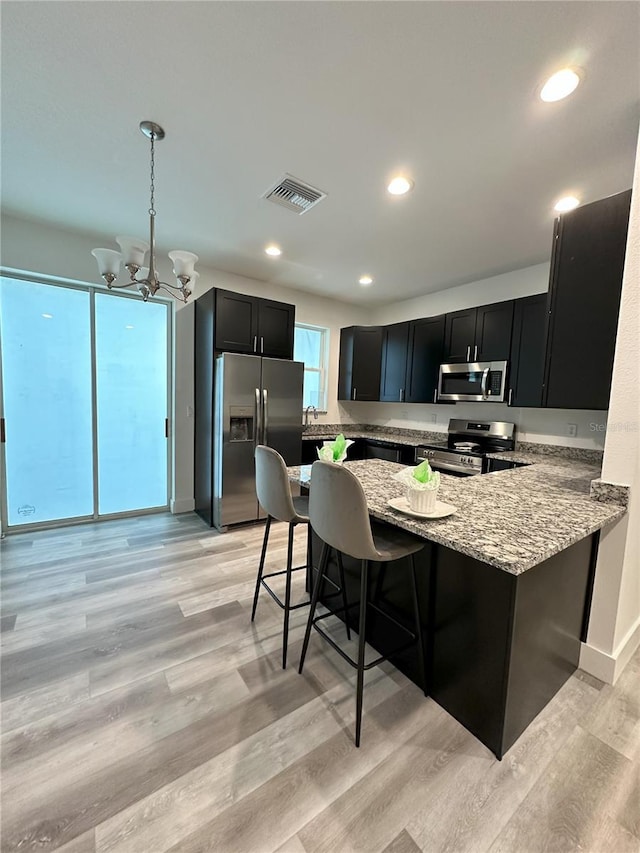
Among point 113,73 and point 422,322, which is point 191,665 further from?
point 422,322

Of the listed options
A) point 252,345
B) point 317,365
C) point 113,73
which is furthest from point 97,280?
point 317,365

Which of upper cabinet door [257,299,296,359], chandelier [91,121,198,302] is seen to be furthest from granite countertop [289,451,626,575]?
upper cabinet door [257,299,296,359]

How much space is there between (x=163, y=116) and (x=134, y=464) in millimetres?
3217

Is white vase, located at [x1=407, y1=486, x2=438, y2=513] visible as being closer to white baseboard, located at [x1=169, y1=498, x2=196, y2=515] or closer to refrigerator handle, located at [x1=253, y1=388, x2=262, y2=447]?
refrigerator handle, located at [x1=253, y1=388, x2=262, y2=447]

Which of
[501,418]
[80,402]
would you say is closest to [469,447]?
[501,418]

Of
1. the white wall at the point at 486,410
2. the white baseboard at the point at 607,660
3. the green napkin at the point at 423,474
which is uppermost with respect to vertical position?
the white wall at the point at 486,410

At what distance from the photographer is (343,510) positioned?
1321mm

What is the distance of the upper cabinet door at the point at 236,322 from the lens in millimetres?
3457

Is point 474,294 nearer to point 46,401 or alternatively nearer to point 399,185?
point 399,185

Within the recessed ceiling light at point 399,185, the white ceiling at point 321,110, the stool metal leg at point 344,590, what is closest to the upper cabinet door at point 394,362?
the white ceiling at point 321,110

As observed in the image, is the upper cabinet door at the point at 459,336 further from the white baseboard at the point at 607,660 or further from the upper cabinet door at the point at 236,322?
the white baseboard at the point at 607,660

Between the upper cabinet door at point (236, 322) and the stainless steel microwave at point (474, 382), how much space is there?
7.35ft

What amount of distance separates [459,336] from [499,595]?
3.23 m

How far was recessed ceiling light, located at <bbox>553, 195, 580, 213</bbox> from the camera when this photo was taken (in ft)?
7.61
